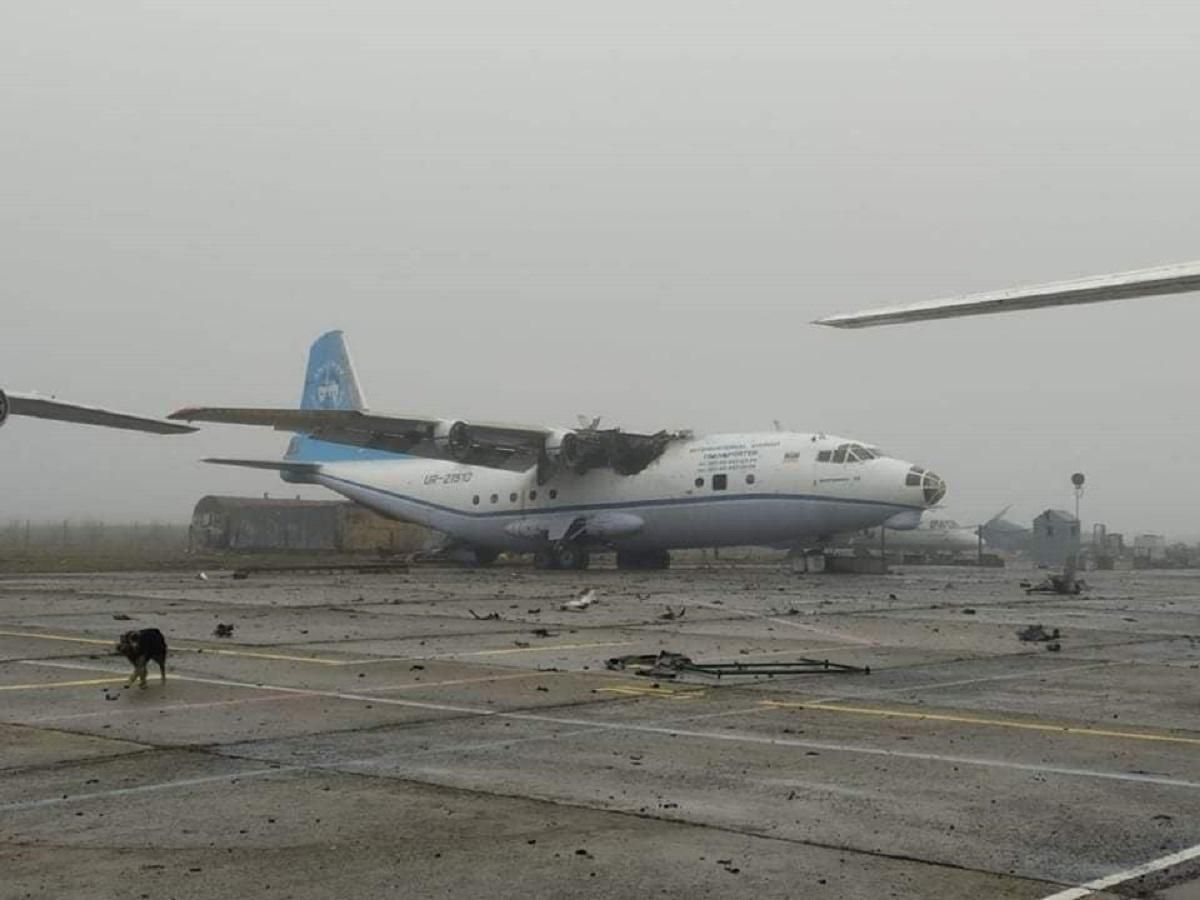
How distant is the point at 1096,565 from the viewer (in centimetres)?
5978

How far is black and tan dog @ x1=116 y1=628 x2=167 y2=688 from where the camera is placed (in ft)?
36.0

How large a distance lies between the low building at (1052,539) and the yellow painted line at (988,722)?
53.7 meters

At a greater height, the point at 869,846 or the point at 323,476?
the point at 323,476

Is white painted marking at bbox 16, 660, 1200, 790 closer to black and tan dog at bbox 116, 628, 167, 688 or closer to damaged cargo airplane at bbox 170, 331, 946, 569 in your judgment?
black and tan dog at bbox 116, 628, 167, 688

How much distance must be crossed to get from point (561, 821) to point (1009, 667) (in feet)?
26.4

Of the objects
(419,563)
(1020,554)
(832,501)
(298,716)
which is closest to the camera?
(298,716)

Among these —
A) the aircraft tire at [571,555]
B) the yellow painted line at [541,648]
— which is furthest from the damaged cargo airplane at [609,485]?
the yellow painted line at [541,648]

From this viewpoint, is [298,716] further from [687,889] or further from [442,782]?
[687,889]

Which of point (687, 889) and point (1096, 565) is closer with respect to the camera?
point (687, 889)

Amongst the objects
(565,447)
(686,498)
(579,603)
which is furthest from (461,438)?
(579,603)

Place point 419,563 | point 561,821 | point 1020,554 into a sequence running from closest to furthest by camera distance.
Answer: point 561,821 → point 419,563 → point 1020,554

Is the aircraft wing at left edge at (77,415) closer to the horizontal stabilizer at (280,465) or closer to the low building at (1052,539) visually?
the horizontal stabilizer at (280,465)

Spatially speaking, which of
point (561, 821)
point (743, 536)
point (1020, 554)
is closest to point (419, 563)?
point (743, 536)

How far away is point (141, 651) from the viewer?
433 inches
